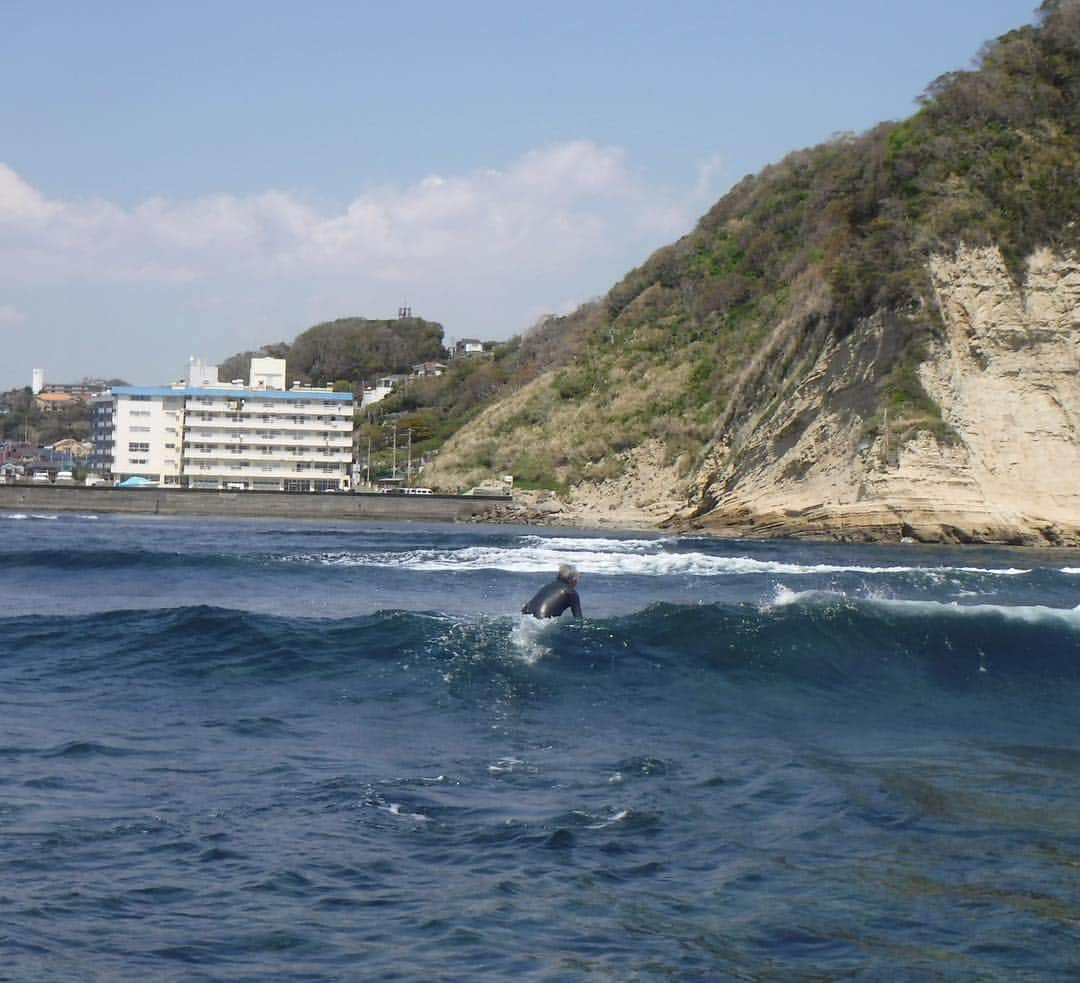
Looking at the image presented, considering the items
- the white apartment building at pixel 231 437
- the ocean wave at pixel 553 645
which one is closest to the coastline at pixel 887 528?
the ocean wave at pixel 553 645

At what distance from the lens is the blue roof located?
10056 cm

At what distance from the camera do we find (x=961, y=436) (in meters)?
48.7

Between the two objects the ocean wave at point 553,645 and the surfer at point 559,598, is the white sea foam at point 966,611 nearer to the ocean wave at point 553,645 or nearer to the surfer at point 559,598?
the ocean wave at point 553,645

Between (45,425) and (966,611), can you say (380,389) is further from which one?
(966,611)

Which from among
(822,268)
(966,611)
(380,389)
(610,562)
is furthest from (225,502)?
(966,611)

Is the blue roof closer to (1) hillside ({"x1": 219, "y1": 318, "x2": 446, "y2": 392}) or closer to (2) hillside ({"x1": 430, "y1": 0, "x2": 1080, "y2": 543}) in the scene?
(2) hillside ({"x1": 430, "y1": 0, "x2": 1080, "y2": 543})

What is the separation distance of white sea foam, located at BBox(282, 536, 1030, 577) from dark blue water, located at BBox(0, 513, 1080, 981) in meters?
12.2

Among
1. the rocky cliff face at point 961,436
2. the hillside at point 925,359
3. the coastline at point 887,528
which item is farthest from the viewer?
the hillside at point 925,359

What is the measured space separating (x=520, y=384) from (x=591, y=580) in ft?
244

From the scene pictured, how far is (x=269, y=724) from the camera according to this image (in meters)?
12.5

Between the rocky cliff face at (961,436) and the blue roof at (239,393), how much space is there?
51642 millimetres

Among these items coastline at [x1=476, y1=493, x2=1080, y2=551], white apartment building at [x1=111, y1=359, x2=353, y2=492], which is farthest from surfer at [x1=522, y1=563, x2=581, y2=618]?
white apartment building at [x1=111, y1=359, x2=353, y2=492]

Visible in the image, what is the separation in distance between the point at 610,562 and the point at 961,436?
18004 mm

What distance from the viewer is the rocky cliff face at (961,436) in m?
48.0
